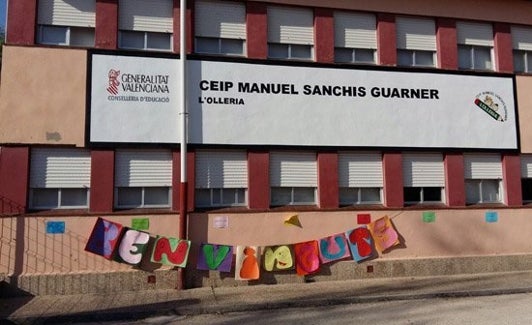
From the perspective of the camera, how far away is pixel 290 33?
11.8 meters

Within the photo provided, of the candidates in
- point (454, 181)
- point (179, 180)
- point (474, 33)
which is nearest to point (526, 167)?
point (454, 181)

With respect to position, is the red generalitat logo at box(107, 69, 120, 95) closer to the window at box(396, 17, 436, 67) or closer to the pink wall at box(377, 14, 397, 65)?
the pink wall at box(377, 14, 397, 65)

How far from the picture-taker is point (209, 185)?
433 inches

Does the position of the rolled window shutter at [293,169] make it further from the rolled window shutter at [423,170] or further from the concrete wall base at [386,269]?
the rolled window shutter at [423,170]

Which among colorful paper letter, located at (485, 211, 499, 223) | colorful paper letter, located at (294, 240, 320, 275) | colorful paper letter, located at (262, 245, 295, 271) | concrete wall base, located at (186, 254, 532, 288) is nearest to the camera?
concrete wall base, located at (186, 254, 532, 288)

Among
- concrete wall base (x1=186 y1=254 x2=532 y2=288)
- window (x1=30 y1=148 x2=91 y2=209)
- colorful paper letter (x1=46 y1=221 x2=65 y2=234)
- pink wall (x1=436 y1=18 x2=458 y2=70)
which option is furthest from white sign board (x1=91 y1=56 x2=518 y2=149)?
concrete wall base (x1=186 y1=254 x2=532 y2=288)

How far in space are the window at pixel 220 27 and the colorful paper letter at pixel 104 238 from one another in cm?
420

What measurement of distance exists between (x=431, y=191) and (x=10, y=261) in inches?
366

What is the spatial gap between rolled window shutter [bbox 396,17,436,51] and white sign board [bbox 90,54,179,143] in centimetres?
547

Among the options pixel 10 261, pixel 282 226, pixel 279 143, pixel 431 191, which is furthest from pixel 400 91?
pixel 10 261

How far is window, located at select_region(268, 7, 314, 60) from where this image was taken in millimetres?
11688

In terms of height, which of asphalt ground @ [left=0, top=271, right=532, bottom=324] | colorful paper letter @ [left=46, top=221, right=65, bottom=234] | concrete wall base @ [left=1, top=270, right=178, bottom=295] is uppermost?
colorful paper letter @ [left=46, top=221, right=65, bottom=234]

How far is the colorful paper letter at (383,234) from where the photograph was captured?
37.7 feet

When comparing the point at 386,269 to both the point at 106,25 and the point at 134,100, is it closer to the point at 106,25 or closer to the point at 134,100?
the point at 134,100
